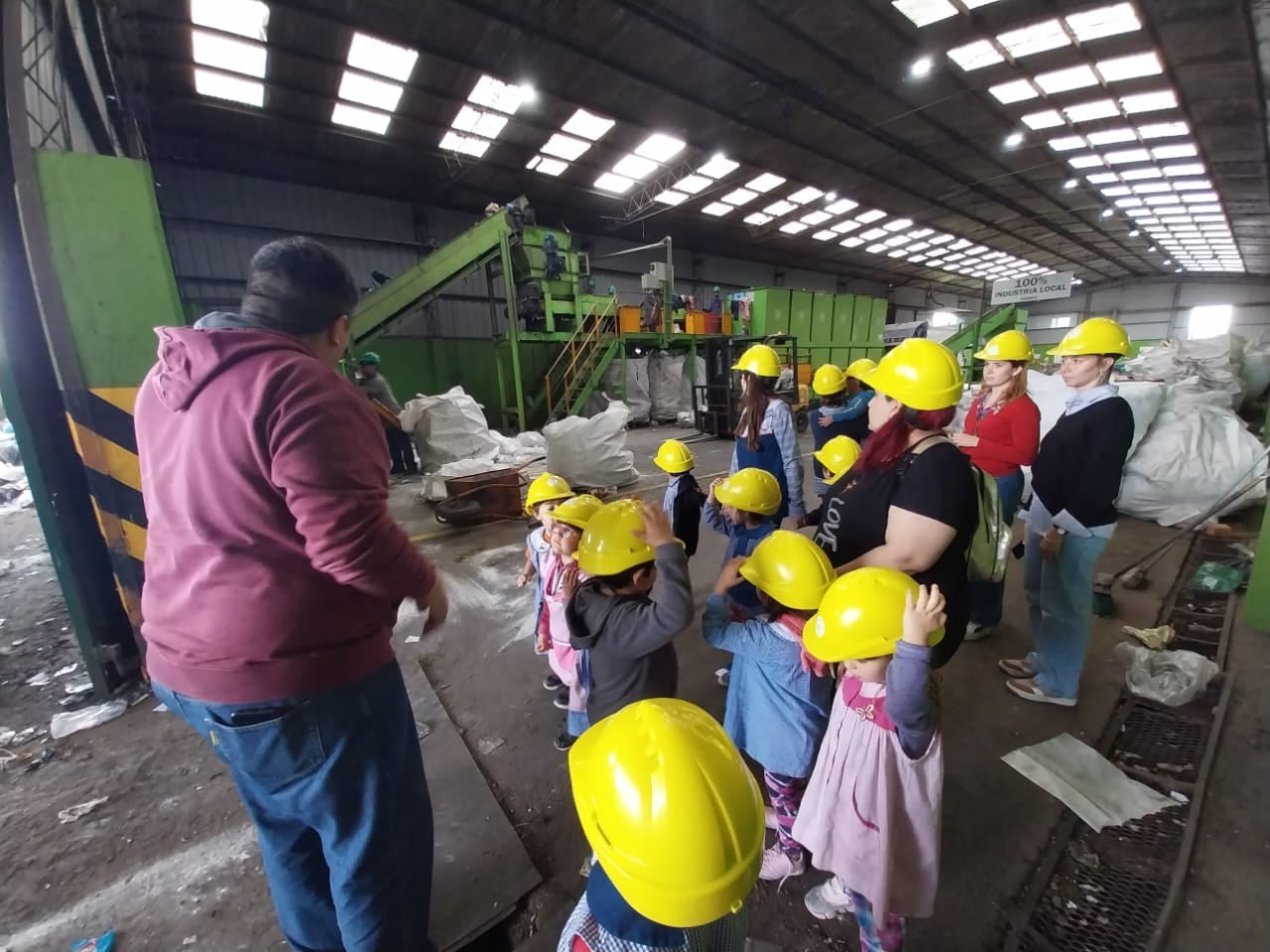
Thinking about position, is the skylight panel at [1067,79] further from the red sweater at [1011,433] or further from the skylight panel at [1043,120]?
the red sweater at [1011,433]

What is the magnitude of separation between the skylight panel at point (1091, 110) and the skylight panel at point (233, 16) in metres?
12.9

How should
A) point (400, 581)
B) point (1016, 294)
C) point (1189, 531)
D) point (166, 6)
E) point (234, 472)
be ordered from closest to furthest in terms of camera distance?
point (234, 472) → point (400, 581) → point (1189, 531) → point (166, 6) → point (1016, 294)

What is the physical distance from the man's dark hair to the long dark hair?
1.98 meters

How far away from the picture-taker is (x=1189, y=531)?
4.13 m

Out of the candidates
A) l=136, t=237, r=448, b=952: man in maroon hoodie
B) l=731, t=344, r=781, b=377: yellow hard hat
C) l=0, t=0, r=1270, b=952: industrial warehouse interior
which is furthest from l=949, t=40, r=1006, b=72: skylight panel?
l=136, t=237, r=448, b=952: man in maroon hoodie

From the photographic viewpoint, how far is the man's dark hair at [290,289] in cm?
95

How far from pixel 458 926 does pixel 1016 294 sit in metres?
8.91

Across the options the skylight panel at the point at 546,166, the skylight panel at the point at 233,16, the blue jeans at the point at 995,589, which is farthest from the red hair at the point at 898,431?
the skylight panel at the point at 546,166

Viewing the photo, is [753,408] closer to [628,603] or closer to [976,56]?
[628,603]

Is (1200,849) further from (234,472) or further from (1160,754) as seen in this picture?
(234,472)

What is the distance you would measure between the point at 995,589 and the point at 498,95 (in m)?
9.75

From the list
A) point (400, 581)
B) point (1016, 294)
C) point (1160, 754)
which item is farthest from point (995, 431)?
point (1016, 294)

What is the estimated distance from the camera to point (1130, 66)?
756cm

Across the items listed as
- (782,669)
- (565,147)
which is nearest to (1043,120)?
(565,147)
